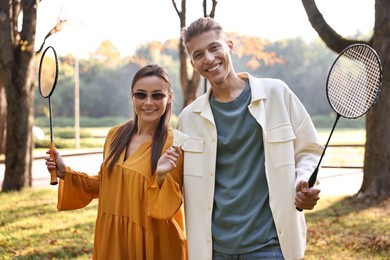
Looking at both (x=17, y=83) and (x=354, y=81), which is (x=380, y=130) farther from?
(x=354, y=81)

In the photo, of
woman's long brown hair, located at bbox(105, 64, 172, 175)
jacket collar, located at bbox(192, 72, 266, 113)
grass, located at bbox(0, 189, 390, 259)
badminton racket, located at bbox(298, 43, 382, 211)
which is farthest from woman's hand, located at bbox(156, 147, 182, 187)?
grass, located at bbox(0, 189, 390, 259)

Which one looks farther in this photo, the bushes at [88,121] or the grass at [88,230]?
the bushes at [88,121]

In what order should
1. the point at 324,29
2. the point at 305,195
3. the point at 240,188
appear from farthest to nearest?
1. the point at 324,29
2. the point at 240,188
3. the point at 305,195

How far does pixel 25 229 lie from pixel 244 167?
6065 millimetres

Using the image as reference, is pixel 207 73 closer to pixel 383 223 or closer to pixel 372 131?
pixel 383 223

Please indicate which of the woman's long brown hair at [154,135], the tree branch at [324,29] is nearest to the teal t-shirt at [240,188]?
the woman's long brown hair at [154,135]

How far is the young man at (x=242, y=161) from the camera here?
2709 millimetres

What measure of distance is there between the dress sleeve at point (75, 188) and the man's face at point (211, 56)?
1.20 metres

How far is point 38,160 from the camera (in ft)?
70.8

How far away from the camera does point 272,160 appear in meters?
2.73

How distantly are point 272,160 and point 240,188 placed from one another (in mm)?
189

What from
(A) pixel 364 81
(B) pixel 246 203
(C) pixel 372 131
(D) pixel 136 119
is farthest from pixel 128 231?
(C) pixel 372 131

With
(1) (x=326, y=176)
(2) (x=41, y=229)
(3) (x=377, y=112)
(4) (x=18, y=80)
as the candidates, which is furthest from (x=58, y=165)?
(1) (x=326, y=176)

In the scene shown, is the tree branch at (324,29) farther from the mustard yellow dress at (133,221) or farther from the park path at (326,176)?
the mustard yellow dress at (133,221)
